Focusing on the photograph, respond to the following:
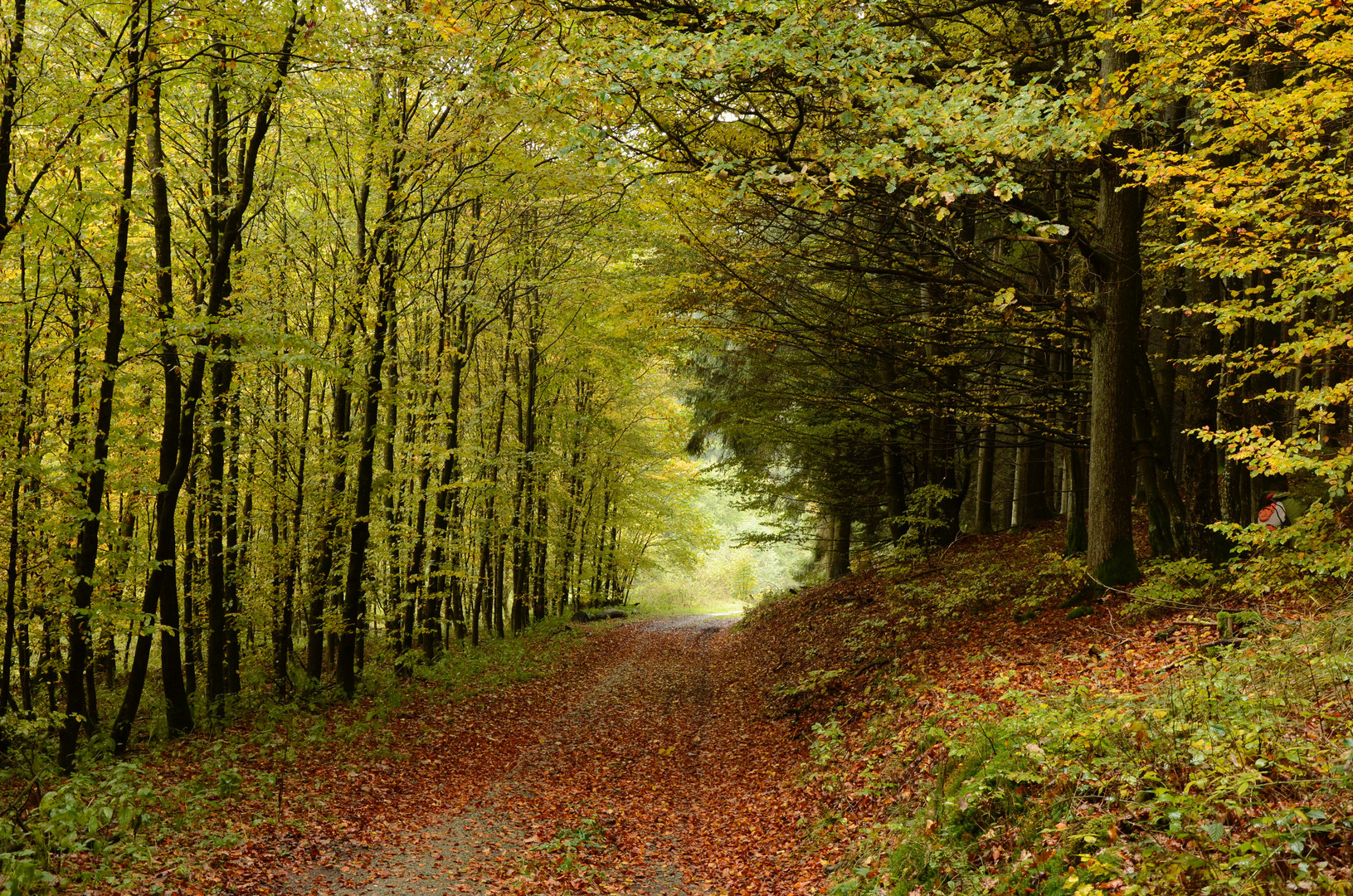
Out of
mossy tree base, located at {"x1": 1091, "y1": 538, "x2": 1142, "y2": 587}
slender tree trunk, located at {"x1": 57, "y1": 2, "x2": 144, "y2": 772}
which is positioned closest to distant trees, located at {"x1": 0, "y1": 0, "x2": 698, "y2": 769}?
slender tree trunk, located at {"x1": 57, "y1": 2, "x2": 144, "y2": 772}

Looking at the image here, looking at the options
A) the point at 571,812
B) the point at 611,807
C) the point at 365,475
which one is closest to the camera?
the point at 571,812

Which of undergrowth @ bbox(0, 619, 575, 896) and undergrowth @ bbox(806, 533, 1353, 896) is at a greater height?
undergrowth @ bbox(806, 533, 1353, 896)

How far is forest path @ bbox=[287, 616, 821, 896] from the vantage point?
22.0 ft

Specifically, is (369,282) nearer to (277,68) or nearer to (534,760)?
(277,68)

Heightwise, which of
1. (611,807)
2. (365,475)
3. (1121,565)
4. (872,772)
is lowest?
(611,807)

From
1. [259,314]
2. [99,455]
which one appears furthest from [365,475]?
[99,455]

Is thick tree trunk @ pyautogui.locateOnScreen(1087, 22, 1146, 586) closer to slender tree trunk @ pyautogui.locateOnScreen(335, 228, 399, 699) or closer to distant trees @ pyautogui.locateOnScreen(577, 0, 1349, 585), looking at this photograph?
distant trees @ pyautogui.locateOnScreen(577, 0, 1349, 585)

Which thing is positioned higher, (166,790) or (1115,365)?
(1115,365)

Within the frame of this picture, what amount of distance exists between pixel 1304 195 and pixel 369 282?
12136 mm

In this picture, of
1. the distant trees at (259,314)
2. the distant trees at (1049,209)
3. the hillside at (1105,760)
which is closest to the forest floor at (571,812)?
the hillside at (1105,760)

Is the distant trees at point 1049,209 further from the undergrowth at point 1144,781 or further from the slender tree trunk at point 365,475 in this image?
the slender tree trunk at point 365,475

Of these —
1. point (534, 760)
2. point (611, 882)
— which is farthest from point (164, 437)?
point (611, 882)

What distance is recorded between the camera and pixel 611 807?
348 inches

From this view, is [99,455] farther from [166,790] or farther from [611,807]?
[611,807]
